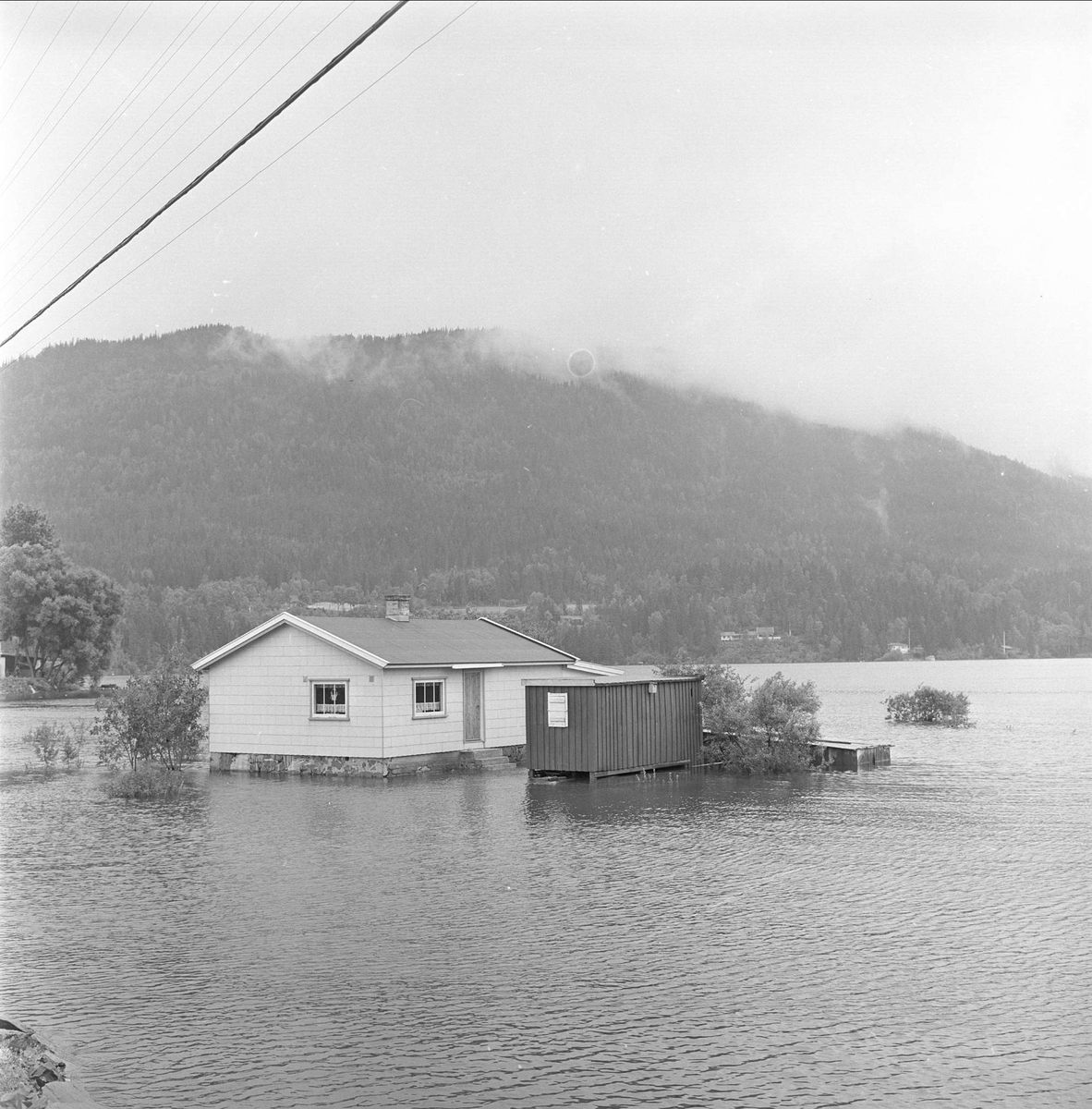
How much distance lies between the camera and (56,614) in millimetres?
100812

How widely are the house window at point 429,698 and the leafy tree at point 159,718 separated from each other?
20.6ft

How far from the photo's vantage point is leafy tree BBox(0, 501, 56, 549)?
114275mm

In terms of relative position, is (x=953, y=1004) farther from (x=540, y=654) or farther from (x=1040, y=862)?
(x=540, y=654)

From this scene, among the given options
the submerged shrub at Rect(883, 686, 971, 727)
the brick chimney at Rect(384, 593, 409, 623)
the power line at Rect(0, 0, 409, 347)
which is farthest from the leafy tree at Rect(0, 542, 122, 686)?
the power line at Rect(0, 0, 409, 347)

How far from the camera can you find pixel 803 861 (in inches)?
739

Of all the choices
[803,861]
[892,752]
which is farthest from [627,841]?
[892,752]

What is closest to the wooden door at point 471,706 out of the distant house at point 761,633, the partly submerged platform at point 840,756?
the partly submerged platform at point 840,756

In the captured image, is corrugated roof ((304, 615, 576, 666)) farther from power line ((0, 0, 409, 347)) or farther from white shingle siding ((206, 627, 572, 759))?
power line ((0, 0, 409, 347))

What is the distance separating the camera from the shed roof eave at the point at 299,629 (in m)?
30.2

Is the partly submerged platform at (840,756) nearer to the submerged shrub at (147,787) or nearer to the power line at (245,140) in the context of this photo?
the submerged shrub at (147,787)

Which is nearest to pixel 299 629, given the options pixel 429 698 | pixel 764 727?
pixel 429 698

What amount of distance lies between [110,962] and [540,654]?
2332 cm

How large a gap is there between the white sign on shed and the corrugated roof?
2.95m

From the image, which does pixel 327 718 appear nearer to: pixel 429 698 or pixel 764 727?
pixel 429 698
